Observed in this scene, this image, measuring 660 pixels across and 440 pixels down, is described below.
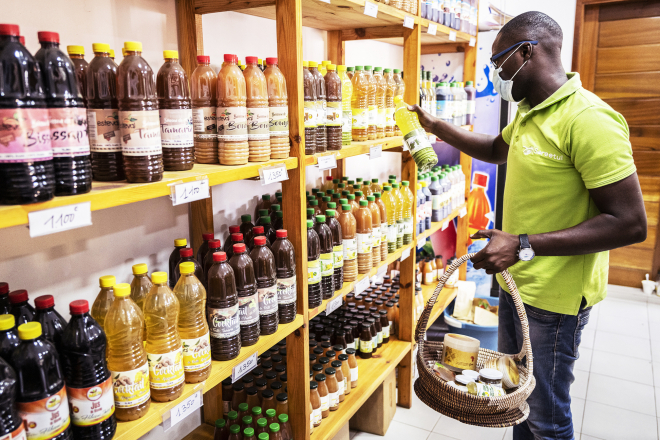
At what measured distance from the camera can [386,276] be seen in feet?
12.5

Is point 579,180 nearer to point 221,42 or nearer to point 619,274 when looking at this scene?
point 221,42

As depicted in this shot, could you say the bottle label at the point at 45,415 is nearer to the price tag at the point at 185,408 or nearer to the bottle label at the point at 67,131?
the price tag at the point at 185,408

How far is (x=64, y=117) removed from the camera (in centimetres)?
103

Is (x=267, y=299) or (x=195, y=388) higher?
(x=267, y=299)

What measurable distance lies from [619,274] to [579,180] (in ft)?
14.1

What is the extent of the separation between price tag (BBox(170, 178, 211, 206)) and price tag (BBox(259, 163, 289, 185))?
0.81ft

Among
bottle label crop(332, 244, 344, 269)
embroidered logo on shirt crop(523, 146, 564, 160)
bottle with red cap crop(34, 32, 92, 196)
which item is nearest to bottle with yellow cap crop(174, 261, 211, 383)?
bottle with red cap crop(34, 32, 92, 196)

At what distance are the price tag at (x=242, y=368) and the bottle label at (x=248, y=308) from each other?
0.39 feet

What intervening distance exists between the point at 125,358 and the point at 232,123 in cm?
76

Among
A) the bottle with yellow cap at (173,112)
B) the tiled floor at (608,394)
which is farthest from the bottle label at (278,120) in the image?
the tiled floor at (608,394)

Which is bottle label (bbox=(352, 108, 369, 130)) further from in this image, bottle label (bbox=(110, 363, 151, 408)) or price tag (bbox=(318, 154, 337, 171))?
bottle label (bbox=(110, 363, 151, 408))

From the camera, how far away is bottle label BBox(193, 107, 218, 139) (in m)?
1.58

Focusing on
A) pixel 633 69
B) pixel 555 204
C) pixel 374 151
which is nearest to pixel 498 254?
pixel 555 204

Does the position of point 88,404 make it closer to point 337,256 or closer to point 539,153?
point 337,256
